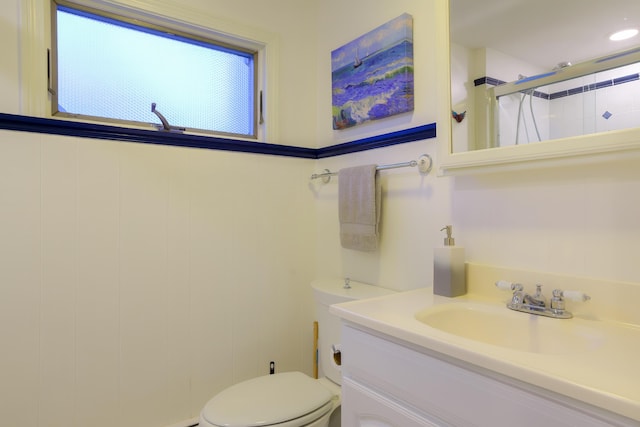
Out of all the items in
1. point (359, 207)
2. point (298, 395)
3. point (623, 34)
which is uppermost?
point (623, 34)

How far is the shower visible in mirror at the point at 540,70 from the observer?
879mm

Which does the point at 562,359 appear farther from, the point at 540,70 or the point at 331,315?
the point at 331,315

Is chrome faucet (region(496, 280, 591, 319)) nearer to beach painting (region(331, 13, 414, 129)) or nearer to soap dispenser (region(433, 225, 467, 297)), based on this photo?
soap dispenser (region(433, 225, 467, 297))

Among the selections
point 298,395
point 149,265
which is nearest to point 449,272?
point 298,395

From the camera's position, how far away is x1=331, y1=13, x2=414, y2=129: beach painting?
1440 millimetres

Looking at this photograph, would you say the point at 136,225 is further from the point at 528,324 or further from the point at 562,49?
the point at 562,49

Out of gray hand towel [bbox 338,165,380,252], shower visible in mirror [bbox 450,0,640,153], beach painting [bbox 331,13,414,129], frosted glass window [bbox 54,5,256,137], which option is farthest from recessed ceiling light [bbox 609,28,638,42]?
frosted glass window [bbox 54,5,256,137]

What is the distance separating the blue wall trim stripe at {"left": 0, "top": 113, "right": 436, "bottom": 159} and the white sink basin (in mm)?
643

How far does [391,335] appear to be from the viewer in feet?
2.78

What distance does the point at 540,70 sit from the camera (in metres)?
1.01

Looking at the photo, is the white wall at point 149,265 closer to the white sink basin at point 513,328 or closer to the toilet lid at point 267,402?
the toilet lid at point 267,402

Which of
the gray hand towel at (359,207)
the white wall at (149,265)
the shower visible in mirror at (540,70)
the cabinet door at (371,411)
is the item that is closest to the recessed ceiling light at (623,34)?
the shower visible in mirror at (540,70)

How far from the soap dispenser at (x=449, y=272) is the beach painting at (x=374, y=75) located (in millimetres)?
600

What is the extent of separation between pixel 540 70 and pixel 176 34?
146 cm
